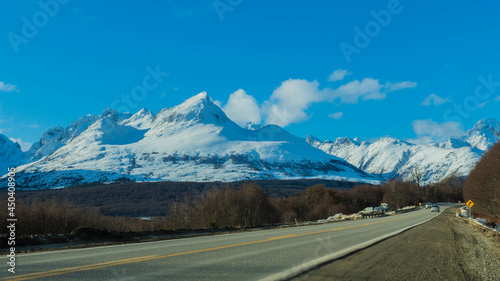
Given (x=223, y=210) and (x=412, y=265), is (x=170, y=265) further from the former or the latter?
(x=223, y=210)

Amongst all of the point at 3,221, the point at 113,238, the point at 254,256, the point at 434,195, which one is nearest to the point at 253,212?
the point at 3,221

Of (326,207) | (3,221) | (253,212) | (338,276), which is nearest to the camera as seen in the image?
(338,276)

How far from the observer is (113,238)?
16109 mm

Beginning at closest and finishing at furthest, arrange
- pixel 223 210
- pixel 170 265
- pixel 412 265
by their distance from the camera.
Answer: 1. pixel 170 265
2. pixel 412 265
3. pixel 223 210

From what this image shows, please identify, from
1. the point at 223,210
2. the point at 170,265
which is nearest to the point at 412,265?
the point at 170,265

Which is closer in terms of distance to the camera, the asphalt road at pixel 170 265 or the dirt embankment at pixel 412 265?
the asphalt road at pixel 170 265

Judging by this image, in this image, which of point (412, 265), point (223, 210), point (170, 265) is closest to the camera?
point (170, 265)

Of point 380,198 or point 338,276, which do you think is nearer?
point 338,276

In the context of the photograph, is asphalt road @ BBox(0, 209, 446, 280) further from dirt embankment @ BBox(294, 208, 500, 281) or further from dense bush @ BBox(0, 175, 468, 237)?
dense bush @ BBox(0, 175, 468, 237)

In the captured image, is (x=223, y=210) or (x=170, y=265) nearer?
(x=170, y=265)

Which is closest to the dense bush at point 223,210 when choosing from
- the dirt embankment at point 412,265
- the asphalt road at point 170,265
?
the asphalt road at point 170,265

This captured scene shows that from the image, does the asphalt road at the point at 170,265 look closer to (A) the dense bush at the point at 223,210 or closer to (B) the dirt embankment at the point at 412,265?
(B) the dirt embankment at the point at 412,265

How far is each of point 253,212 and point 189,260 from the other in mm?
63231

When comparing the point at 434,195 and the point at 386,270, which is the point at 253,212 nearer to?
the point at 386,270
